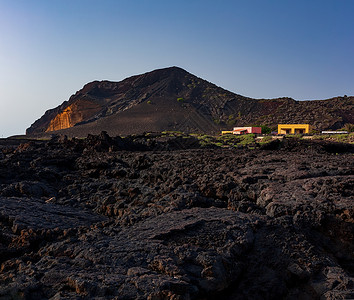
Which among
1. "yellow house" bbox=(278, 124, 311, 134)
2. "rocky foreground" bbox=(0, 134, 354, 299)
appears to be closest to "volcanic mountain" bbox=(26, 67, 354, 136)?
"yellow house" bbox=(278, 124, 311, 134)

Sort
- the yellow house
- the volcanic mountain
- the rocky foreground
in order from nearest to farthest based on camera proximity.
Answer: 1. the rocky foreground
2. the yellow house
3. the volcanic mountain

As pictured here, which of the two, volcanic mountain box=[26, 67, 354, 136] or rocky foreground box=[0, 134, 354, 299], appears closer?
rocky foreground box=[0, 134, 354, 299]

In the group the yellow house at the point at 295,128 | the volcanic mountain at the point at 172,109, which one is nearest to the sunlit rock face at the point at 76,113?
the volcanic mountain at the point at 172,109

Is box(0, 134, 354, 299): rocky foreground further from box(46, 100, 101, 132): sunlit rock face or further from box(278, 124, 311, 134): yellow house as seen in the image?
box(46, 100, 101, 132): sunlit rock face

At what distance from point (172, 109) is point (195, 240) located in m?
68.7

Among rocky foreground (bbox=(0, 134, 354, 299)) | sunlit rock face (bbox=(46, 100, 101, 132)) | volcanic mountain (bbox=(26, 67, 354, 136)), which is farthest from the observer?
sunlit rock face (bbox=(46, 100, 101, 132))

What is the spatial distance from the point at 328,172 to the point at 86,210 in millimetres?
5901

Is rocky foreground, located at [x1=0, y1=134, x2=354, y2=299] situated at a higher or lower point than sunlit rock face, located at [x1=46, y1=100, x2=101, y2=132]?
lower

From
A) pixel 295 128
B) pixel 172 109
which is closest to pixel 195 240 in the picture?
pixel 295 128

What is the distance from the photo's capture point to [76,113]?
8050cm

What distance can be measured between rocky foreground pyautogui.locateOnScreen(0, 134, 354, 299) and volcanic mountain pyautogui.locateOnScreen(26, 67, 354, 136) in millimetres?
51235

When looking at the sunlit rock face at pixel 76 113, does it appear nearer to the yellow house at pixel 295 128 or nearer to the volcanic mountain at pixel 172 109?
the volcanic mountain at pixel 172 109

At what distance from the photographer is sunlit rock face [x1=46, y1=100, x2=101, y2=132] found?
79250mm

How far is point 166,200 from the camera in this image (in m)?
7.12
